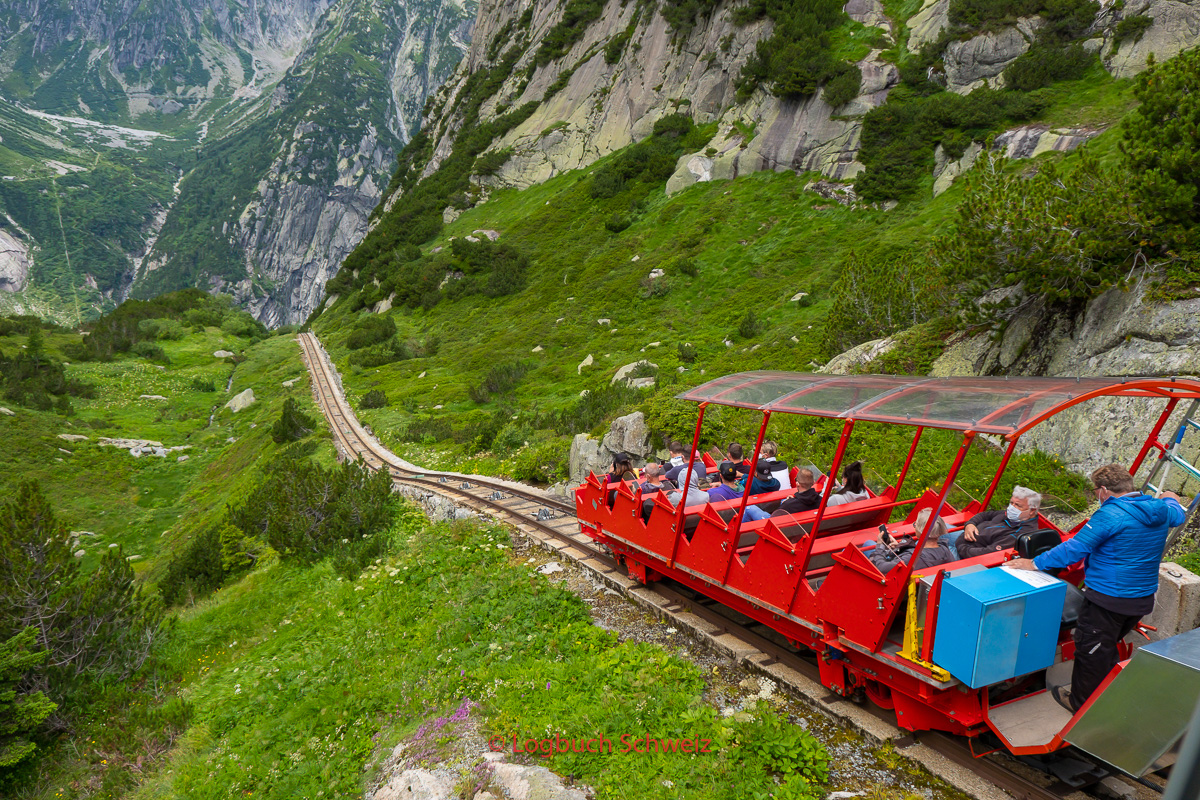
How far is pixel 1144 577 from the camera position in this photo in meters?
4.99

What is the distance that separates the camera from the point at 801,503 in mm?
8367

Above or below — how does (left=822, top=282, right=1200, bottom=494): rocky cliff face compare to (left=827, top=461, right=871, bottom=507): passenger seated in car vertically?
above

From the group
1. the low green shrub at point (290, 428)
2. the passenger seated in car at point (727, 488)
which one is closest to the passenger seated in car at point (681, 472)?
the passenger seated in car at point (727, 488)

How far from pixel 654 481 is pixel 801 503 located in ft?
10.1

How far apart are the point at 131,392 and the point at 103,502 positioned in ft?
69.7

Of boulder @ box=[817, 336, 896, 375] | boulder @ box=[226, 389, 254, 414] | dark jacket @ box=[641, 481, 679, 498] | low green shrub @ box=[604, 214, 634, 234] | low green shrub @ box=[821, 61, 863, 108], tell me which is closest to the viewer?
dark jacket @ box=[641, 481, 679, 498]

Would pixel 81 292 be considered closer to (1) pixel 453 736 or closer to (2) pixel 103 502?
(2) pixel 103 502

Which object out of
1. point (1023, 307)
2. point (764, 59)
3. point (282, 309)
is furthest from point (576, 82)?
point (282, 309)

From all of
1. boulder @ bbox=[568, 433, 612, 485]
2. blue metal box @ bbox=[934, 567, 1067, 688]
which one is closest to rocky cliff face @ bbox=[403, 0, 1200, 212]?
boulder @ bbox=[568, 433, 612, 485]

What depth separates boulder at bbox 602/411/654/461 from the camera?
17125mm

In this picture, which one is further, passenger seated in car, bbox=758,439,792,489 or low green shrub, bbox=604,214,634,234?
Answer: low green shrub, bbox=604,214,634,234

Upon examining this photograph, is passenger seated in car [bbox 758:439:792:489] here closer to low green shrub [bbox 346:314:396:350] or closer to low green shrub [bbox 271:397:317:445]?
low green shrub [bbox 271:397:317:445]

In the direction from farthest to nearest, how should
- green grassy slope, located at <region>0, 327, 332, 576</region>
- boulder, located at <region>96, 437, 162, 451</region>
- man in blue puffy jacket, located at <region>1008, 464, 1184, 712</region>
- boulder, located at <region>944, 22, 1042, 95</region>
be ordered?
boulder, located at <region>96, 437, 162, 451</region>, boulder, located at <region>944, 22, 1042, 95</region>, green grassy slope, located at <region>0, 327, 332, 576</region>, man in blue puffy jacket, located at <region>1008, 464, 1184, 712</region>

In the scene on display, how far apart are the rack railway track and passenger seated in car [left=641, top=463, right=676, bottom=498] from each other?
5.40ft
